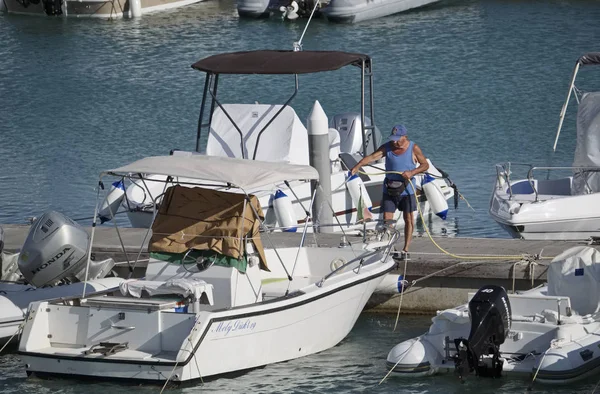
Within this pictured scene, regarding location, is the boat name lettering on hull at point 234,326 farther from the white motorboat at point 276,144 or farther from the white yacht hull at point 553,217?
the white yacht hull at point 553,217

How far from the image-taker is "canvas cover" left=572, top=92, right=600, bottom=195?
1734 cm

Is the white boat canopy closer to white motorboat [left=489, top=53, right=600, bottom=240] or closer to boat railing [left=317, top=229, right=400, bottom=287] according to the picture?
boat railing [left=317, top=229, right=400, bottom=287]

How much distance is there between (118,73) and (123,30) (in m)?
10.2

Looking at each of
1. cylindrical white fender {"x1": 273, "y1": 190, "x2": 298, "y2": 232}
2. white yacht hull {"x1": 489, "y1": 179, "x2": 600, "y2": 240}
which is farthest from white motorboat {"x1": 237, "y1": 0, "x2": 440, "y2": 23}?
white yacht hull {"x1": 489, "y1": 179, "x2": 600, "y2": 240}

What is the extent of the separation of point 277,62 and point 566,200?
14.4ft

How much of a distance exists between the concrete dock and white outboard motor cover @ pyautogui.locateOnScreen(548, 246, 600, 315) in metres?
0.93

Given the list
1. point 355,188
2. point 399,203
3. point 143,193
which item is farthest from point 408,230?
point 143,193

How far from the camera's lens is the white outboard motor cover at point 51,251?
1327 cm

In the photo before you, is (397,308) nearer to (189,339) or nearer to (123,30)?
(189,339)

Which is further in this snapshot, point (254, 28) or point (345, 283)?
point (254, 28)

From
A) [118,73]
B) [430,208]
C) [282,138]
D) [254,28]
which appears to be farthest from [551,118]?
[254,28]

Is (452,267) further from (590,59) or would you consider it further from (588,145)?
(590,59)

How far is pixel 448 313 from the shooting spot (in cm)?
1181

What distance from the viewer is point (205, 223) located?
40.8ft
